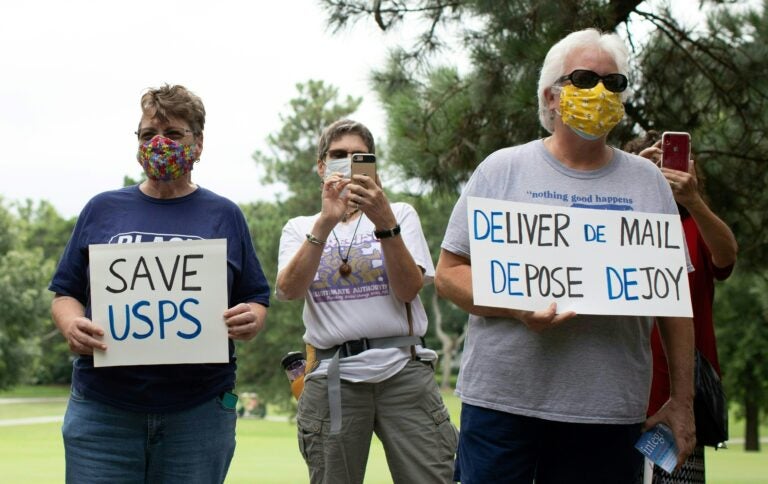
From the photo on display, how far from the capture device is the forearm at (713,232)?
4.21m

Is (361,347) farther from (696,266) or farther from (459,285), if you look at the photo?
(696,266)

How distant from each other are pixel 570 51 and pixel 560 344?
2.98ft

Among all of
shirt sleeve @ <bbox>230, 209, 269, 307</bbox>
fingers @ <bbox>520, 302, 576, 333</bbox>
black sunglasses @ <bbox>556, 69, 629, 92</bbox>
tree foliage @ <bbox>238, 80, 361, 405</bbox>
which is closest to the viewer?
fingers @ <bbox>520, 302, 576, 333</bbox>

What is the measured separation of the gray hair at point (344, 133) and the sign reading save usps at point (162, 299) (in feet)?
3.67

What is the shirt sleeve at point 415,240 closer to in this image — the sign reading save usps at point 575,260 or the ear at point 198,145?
the ear at point 198,145

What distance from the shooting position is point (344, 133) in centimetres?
457

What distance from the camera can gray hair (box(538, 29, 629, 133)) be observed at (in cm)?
342

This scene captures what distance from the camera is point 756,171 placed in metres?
8.45

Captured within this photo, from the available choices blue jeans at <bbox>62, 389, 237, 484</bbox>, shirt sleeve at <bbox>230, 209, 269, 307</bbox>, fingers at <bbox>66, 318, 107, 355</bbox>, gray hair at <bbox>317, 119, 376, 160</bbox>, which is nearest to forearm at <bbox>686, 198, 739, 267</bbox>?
gray hair at <bbox>317, 119, 376, 160</bbox>

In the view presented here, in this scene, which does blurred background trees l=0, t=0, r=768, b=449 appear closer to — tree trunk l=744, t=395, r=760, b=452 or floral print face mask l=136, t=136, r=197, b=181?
floral print face mask l=136, t=136, r=197, b=181

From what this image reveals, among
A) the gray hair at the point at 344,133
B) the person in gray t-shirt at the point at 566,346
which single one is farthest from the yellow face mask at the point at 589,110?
the gray hair at the point at 344,133

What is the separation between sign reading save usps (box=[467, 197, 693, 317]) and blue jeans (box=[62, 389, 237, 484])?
3.64ft

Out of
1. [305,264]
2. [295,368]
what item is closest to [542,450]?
[305,264]

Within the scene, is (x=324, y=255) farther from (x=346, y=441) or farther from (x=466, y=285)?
(x=466, y=285)
